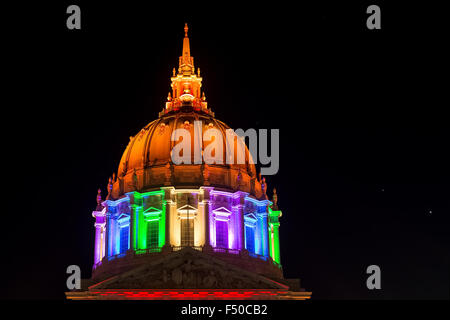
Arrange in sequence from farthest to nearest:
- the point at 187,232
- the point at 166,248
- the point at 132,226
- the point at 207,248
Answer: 1. the point at 132,226
2. the point at 187,232
3. the point at 207,248
4. the point at 166,248

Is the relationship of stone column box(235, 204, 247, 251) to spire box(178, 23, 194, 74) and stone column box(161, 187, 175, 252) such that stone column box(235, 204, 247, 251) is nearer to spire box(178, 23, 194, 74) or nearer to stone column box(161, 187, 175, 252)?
stone column box(161, 187, 175, 252)

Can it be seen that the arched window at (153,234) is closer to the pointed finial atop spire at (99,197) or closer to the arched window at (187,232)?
the arched window at (187,232)

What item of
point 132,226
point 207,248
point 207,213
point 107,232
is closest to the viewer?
point 207,248

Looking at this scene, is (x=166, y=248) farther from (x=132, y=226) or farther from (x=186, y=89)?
(x=186, y=89)

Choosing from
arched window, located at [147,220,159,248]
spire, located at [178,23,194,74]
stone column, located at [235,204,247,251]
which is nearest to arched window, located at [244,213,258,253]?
stone column, located at [235,204,247,251]

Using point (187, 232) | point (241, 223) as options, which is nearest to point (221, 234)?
point (241, 223)

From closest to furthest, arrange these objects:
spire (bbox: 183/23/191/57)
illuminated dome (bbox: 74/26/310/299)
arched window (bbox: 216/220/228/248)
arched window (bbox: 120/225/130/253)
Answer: illuminated dome (bbox: 74/26/310/299)
arched window (bbox: 216/220/228/248)
arched window (bbox: 120/225/130/253)
spire (bbox: 183/23/191/57)

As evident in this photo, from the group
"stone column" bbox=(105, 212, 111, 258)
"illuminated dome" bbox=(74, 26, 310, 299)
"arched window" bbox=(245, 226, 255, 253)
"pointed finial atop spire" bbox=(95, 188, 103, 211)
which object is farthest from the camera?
"pointed finial atop spire" bbox=(95, 188, 103, 211)

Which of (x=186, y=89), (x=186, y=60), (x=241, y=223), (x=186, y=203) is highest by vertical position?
→ (x=186, y=60)

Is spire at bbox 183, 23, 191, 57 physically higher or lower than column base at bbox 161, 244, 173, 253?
higher

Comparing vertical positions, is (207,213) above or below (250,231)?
above
